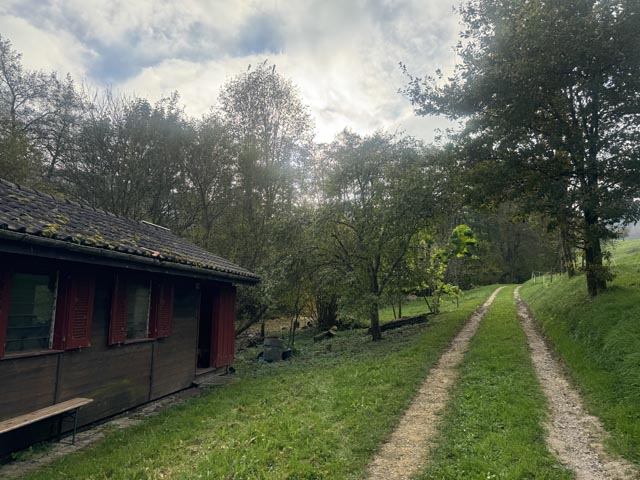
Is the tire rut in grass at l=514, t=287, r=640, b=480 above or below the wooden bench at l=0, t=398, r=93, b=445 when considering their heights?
below

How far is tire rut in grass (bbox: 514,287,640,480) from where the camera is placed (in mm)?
4371

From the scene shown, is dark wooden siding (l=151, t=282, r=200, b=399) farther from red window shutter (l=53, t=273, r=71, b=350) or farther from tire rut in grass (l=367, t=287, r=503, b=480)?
tire rut in grass (l=367, t=287, r=503, b=480)

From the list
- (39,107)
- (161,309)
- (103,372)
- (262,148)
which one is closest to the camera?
(103,372)

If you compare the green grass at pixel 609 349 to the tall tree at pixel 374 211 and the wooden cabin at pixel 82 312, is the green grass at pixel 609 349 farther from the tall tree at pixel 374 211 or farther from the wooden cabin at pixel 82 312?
the wooden cabin at pixel 82 312

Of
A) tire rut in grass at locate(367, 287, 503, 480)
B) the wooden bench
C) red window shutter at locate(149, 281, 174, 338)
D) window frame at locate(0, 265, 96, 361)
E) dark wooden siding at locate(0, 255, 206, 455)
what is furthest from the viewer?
red window shutter at locate(149, 281, 174, 338)

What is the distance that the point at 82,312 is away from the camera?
21.1 feet

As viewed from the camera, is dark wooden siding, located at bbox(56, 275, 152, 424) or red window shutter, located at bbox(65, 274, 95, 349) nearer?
red window shutter, located at bbox(65, 274, 95, 349)

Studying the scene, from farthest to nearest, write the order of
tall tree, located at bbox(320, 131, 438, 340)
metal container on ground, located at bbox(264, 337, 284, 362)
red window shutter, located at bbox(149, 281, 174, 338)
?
tall tree, located at bbox(320, 131, 438, 340), metal container on ground, located at bbox(264, 337, 284, 362), red window shutter, located at bbox(149, 281, 174, 338)

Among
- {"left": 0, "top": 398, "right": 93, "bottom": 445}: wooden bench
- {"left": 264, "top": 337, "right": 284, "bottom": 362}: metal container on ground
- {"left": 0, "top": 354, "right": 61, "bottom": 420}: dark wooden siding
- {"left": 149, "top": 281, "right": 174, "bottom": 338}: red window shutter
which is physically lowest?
{"left": 264, "top": 337, "right": 284, "bottom": 362}: metal container on ground

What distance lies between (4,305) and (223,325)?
22.4ft

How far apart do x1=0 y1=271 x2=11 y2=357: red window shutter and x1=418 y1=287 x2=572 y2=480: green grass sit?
563 cm

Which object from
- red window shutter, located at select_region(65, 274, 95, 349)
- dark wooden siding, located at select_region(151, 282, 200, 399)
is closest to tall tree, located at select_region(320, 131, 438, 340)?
dark wooden siding, located at select_region(151, 282, 200, 399)

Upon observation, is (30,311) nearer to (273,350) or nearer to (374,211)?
(273,350)

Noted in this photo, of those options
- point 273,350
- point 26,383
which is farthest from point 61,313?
point 273,350
